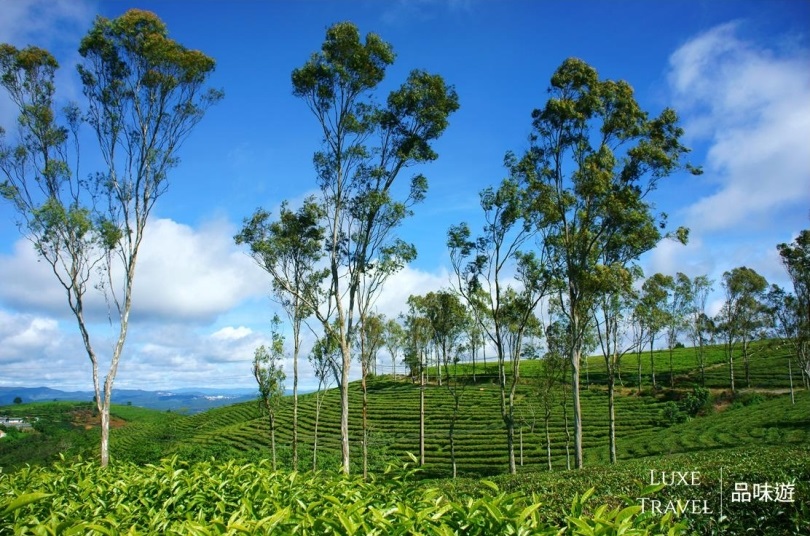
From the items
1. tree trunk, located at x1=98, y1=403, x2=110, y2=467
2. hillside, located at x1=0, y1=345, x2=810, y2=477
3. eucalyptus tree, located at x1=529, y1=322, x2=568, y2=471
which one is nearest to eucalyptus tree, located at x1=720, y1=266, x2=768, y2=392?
hillside, located at x1=0, y1=345, x2=810, y2=477

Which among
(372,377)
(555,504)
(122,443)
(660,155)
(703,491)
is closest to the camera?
(555,504)

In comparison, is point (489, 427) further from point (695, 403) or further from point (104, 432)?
point (104, 432)

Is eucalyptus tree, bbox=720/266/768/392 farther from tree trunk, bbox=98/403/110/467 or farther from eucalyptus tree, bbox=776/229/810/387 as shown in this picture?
tree trunk, bbox=98/403/110/467

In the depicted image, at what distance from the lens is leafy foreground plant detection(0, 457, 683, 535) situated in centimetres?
228

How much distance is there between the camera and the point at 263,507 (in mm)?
3043

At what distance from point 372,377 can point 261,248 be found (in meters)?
61.2

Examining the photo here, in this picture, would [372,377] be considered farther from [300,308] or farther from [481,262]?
[481,262]

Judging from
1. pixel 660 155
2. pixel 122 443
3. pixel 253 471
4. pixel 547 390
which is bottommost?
pixel 122 443

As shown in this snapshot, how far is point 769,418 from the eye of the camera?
30688 mm

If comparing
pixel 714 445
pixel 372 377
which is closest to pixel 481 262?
pixel 714 445

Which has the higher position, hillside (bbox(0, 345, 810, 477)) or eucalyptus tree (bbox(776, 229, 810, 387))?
eucalyptus tree (bbox(776, 229, 810, 387))

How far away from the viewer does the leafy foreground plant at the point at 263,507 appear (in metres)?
2.28

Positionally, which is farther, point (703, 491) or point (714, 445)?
point (714, 445)

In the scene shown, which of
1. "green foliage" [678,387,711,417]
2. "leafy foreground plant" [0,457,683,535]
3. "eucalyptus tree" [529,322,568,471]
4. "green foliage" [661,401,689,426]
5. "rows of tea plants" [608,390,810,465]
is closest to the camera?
"leafy foreground plant" [0,457,683,535]
